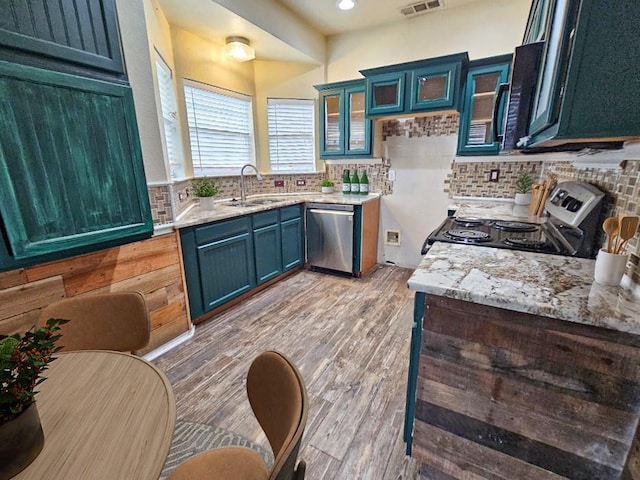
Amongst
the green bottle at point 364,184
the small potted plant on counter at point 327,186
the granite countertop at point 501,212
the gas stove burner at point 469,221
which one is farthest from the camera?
the small potted plant on counter at point 327,186

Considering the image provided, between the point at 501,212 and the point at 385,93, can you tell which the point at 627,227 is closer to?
the point at 501,212

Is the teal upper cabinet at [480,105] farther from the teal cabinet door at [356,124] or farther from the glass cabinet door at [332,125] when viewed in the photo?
the glass cabinet door at [332,125]

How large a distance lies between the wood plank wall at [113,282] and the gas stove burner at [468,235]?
74.7 inches

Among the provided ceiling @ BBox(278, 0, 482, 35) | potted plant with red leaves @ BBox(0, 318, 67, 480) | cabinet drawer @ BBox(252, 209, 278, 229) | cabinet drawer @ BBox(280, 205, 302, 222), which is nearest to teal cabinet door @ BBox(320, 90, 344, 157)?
ceiling @ BBox(278, 0, 482, 35)

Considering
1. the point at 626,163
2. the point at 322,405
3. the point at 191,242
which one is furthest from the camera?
the point at 191,242

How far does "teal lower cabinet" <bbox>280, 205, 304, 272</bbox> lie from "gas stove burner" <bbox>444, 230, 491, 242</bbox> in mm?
1878

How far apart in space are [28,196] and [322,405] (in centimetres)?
175

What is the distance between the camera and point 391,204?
373 centimetres

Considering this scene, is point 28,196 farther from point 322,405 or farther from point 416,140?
point 416,140

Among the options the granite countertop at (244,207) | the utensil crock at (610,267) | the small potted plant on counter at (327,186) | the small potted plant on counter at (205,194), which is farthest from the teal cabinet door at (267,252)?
the utensil crock at (610,267)

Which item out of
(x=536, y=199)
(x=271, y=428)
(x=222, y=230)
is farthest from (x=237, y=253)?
(x=536, y=199)

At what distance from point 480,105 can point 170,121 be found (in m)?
2.93

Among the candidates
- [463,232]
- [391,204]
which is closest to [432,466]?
[463,232]

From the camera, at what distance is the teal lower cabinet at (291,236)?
130 inches
